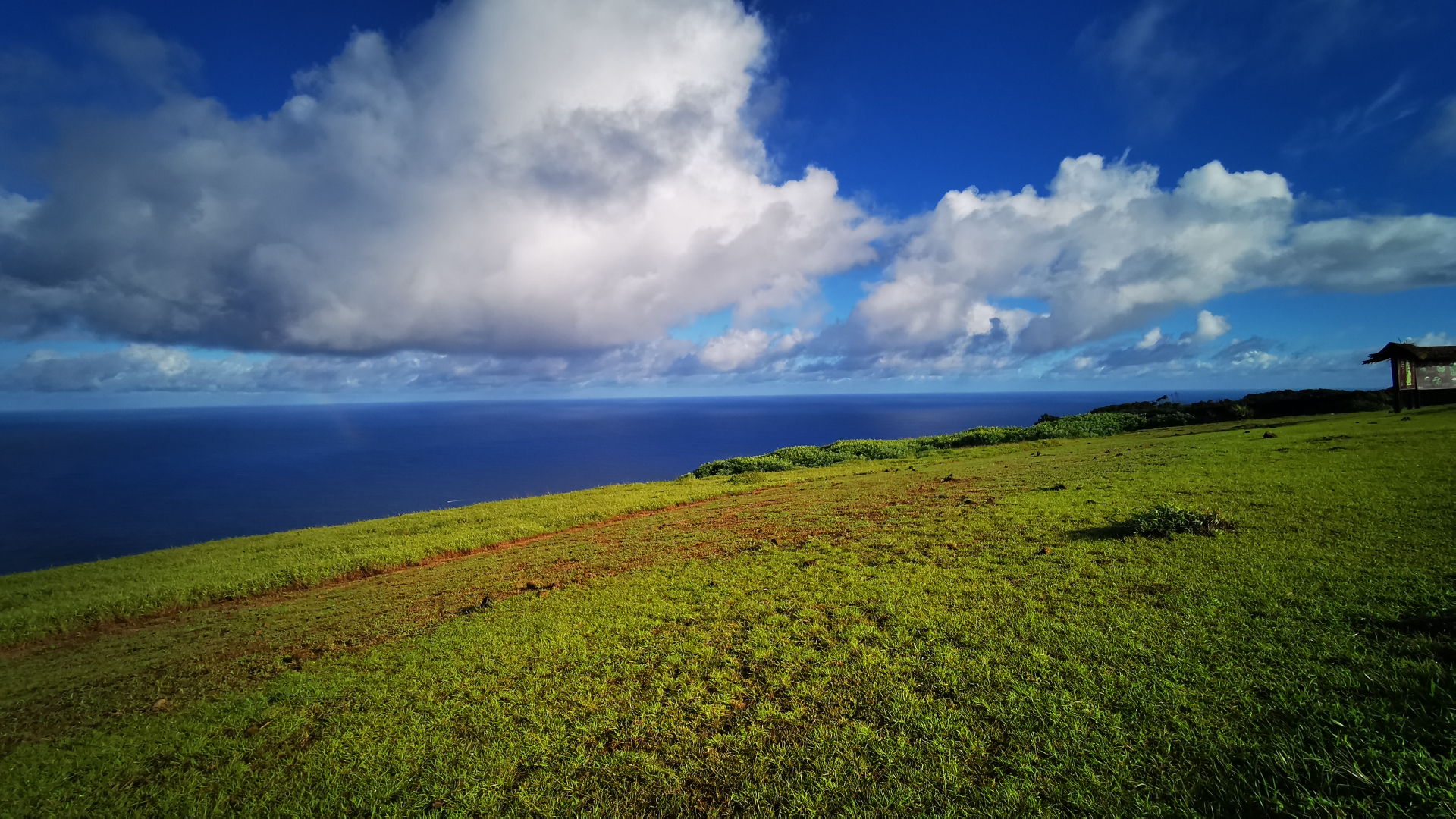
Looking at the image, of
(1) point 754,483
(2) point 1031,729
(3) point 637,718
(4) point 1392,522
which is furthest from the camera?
(1) point 754,483

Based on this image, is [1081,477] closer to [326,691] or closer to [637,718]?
[637,718]

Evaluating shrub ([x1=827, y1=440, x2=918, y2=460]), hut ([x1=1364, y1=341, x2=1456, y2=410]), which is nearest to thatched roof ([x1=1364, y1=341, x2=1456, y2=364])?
hut ([x1=1364, y1=341, x2=1456, y2=410])

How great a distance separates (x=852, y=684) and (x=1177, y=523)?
7.29 meters

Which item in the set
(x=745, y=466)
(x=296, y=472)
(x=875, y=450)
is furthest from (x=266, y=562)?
(x=296, y=472)

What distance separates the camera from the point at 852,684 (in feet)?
17.9

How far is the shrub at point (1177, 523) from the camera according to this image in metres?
8.73

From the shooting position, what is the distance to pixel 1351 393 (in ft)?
113

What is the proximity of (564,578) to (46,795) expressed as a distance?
673 centimetres

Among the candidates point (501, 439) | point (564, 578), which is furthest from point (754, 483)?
point (501, 439)

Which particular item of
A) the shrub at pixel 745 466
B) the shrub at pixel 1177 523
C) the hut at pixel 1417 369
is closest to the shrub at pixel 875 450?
the shrub at pixel 745 466

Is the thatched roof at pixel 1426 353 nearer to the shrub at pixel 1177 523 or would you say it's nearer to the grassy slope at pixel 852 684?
the grassy slope at pixel 852 684

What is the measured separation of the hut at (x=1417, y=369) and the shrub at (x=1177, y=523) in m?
24.9

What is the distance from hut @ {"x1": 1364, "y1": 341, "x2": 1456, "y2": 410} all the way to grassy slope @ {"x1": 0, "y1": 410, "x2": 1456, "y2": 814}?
18.7 meters

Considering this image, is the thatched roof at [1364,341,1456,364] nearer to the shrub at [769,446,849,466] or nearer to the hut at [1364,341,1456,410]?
the hut at [1364,341,1456,410]
